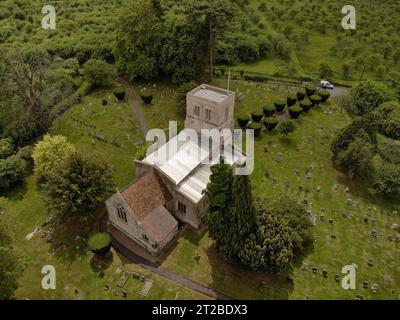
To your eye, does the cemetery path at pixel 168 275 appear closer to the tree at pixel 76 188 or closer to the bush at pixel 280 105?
the tree at pixel 76 188

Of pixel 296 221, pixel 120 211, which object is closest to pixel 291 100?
pixel 296 221

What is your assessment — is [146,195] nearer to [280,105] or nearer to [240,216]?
[240,216]

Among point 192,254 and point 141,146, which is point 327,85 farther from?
point 192,254

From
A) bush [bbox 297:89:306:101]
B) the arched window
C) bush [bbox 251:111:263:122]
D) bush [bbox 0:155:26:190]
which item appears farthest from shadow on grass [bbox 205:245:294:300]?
bush [bbox 297:89:306:101]

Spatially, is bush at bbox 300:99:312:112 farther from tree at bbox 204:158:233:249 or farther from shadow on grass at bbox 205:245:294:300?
tree at bbox 204:158:233:249

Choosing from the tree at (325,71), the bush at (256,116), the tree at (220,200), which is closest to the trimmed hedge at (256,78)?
the tree at (325,71)

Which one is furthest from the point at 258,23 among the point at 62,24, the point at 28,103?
the point at 28,103
